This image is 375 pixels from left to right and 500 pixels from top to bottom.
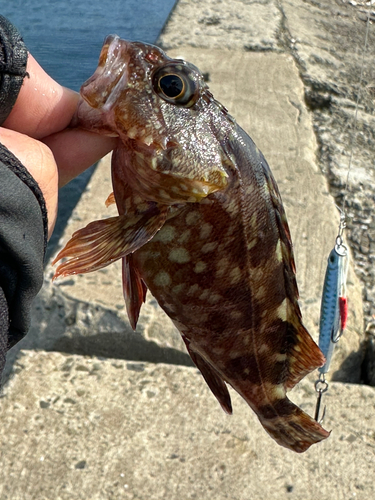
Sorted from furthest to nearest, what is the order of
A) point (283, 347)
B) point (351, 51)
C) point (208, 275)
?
point (351, 51) → point (283, 347) → point (208, 275)

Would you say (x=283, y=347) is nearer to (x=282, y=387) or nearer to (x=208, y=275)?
(x=282, y=387)

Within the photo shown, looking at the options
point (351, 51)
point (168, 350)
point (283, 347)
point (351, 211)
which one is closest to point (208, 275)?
point (283, 347)

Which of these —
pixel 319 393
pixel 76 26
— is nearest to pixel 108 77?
pixel 319 393

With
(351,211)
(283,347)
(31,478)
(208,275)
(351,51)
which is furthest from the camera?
(351,51)

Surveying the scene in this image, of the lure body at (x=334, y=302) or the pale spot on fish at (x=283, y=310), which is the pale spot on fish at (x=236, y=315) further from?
the lure body at (x=334, y=302)

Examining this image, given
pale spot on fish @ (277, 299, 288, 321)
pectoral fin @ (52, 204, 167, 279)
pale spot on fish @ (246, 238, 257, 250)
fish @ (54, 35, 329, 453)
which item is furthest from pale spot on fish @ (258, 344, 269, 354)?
pectoral fin @ (52, 204, 167, 279)

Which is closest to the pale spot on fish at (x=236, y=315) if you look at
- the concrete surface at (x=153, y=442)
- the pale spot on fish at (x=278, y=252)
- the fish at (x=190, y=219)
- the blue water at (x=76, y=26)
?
the fish at (x=190, y=219)

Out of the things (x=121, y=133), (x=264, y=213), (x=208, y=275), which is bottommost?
(x=208, y=275)
